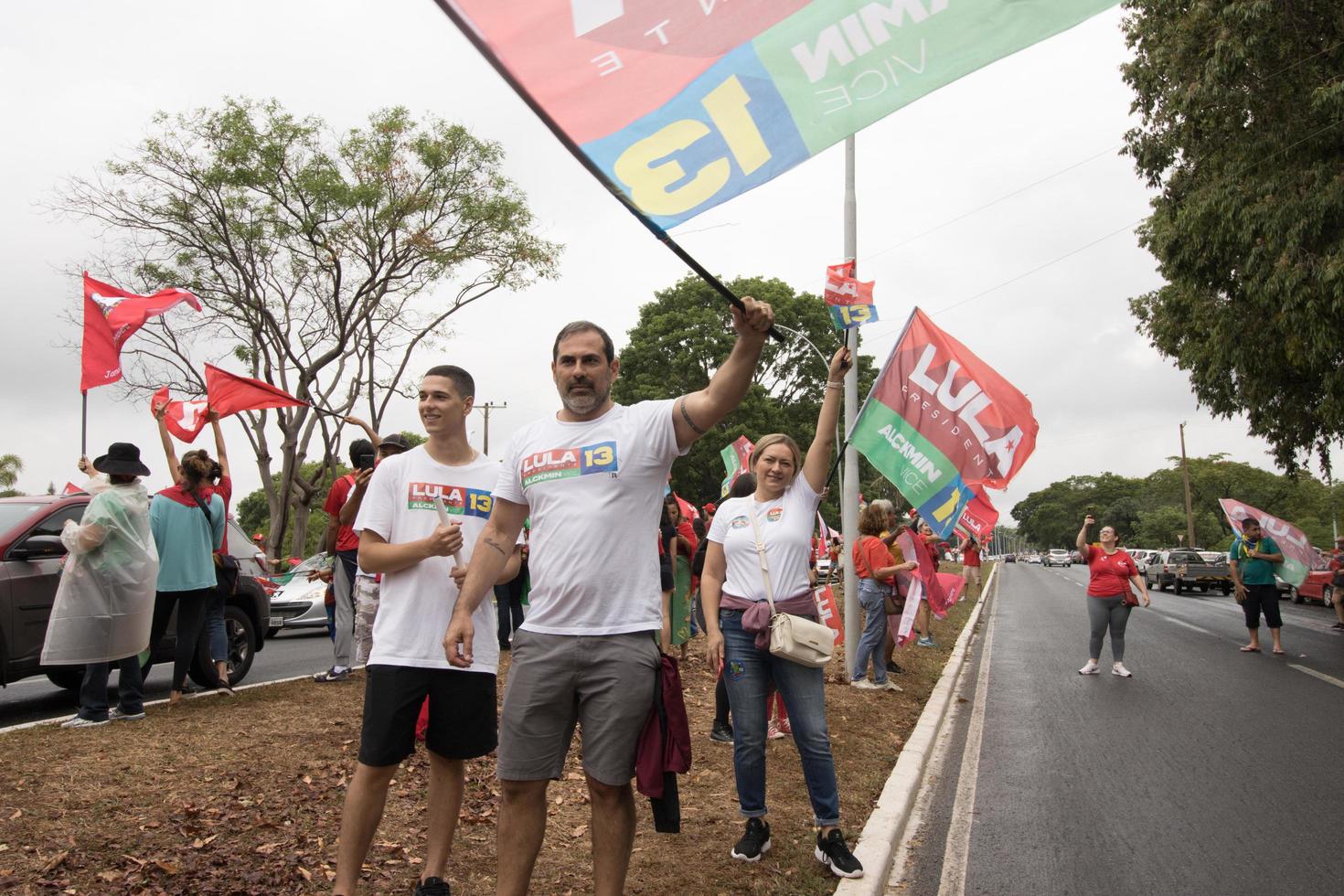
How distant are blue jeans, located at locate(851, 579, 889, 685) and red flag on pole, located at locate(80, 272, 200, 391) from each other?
21.5 ft

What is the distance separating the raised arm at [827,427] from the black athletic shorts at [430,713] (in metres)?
1.65

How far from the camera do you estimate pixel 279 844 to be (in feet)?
13.6

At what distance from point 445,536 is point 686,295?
1601 inches

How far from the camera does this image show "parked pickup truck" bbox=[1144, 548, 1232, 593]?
114 feet

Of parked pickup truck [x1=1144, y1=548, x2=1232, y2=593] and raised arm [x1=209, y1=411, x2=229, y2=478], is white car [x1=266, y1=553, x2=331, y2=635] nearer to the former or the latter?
raised arm [x1=209, y1=411, x2=229, y2=478]

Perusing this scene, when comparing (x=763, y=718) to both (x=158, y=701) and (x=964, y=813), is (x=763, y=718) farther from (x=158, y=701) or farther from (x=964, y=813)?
(x=158, y=701)

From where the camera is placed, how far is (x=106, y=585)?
604 cm

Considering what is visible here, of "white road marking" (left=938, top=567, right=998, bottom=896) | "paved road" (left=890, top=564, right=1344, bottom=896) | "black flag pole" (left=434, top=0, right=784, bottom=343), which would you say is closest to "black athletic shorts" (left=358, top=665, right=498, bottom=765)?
"black flag pole" (left=434, top=0, right=784, bottom=343)

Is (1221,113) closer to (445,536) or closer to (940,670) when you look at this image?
(940,670)

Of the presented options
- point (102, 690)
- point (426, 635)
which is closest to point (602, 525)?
point (426, 635)

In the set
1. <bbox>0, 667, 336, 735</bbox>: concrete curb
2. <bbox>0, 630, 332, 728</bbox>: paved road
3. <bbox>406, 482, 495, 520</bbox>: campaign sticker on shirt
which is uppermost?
<bbox>406, 482, 495, 520</bbox>: campaign sticker on shirt

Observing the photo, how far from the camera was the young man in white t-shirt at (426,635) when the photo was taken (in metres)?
3.34

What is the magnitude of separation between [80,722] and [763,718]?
4.66 m

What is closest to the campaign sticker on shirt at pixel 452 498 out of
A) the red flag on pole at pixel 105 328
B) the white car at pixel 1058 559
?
the red flag on pole at pixel 105 328
